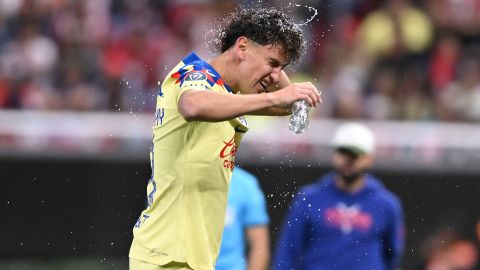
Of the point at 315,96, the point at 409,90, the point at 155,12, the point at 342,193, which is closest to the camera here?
the point at 315,96

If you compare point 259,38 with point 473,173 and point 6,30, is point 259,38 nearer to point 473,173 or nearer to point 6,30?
point 473,173

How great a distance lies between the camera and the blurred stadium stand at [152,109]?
11000 mm

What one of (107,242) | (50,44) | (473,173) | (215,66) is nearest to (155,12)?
(50,44)

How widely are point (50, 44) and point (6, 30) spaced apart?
615mm

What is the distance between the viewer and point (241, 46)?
559 centimetres

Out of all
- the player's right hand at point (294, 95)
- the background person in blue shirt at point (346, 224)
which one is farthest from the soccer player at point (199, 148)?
the background person in blue shirt at point (346, 224)

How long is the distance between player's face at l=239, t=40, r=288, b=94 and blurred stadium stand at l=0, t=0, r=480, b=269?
3512 millimetres

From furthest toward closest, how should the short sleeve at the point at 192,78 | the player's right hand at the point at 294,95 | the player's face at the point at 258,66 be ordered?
the player's face at the point at 258,66 → the short sleeve at the point at 192,78 → the player's right hand at the point at 294,95

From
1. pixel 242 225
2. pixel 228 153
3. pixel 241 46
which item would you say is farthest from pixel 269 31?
pixel 242 225

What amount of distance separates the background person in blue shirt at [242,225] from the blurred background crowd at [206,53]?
3603 millimetres

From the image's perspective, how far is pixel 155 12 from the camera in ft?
46.6

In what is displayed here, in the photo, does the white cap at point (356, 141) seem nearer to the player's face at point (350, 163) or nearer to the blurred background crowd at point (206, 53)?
the player's face at point (350, 163)

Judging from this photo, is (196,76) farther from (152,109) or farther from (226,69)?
(152,109)

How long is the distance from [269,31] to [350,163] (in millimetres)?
3738
